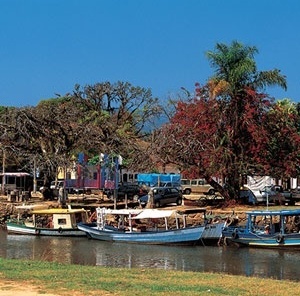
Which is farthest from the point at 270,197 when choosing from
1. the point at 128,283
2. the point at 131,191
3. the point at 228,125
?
the point at 128,283

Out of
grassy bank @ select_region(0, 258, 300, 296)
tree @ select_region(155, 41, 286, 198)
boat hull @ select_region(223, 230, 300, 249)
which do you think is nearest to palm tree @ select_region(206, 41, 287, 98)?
tree @ select_region(155, 41, 286, 198)

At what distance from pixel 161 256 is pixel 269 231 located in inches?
279

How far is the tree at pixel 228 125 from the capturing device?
4391 centimetres

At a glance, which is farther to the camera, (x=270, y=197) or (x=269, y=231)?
(x=270, y=197)

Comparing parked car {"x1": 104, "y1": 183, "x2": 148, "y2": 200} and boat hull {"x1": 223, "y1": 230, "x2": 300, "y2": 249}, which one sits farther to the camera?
parked car {"x1": 104, "y1": 183, "x2": 148, "y2": 200}

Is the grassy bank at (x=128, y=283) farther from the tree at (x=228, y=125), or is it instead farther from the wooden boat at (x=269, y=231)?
the tree at (x=228, y=125)

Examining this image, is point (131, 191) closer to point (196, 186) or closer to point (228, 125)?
point (228, 125)

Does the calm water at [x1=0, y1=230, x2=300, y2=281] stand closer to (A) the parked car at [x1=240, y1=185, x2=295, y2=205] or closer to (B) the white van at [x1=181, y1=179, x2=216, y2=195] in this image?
(A) the parked car at [x1=240, y1=185, x2=295, y2=205]

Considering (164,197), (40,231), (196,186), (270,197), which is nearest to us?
(40,231)

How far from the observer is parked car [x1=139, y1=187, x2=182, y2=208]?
4797 centimetres

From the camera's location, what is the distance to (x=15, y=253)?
3325 centimetres

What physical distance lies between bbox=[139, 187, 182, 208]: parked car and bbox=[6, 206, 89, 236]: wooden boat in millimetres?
6767

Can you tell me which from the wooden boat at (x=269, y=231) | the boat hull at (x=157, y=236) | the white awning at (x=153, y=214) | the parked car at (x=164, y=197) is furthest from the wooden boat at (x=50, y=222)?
the wooden boat at (x=269, y=231)

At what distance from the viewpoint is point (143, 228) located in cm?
3969
